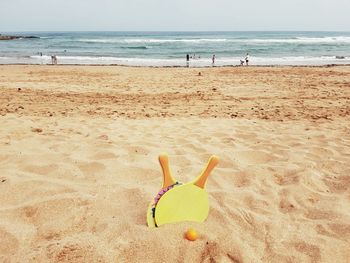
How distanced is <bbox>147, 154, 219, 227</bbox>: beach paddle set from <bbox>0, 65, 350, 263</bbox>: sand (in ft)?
0.27

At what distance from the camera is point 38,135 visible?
4.96m

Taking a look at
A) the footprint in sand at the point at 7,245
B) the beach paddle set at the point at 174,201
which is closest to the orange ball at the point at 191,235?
the beach paddle set at the point at 174,201

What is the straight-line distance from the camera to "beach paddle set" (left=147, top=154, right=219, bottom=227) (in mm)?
2572

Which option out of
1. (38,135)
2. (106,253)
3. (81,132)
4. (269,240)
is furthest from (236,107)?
(106,253)

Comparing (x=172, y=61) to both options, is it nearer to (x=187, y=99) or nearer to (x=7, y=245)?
(x=187, y=99)

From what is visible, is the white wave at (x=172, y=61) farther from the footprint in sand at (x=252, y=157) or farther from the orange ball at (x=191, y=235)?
the orange ball at (x=191, y=235)

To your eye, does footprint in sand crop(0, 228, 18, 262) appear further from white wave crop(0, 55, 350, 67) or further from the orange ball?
white wave crop(0, 55, 350, 67)

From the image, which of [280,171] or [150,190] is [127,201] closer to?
[150,190]

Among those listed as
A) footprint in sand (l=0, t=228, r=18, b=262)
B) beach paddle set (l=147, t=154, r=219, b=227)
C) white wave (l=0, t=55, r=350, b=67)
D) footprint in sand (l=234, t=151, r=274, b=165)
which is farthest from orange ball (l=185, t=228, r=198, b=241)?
white wave (l=0, t=55, r=350, b=67)

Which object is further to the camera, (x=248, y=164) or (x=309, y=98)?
(x=309, y=98)

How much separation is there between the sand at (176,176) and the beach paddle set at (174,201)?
0.27ft

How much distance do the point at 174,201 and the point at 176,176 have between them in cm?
103

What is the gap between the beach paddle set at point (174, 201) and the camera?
2572 millimetres

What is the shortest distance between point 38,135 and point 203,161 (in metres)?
2.48
